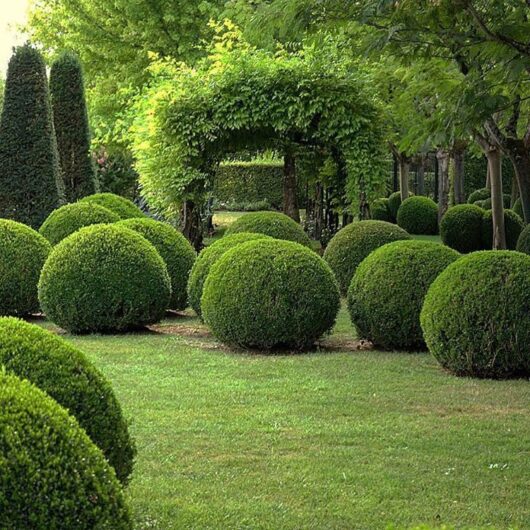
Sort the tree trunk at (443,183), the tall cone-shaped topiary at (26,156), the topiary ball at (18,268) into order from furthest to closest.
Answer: the tree trunk at (443,183) → the tall cone-shaped topiary at (26,156) → the topiary ball at (18,268)

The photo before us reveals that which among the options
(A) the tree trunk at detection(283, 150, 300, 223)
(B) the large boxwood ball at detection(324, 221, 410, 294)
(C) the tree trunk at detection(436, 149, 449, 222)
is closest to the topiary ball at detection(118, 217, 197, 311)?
(B) the large boxwood ball at detection(324, 221, 410, 294)

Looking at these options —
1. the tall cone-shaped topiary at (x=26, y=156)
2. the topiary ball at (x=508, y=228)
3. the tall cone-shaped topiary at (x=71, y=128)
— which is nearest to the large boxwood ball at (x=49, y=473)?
the tall cone-shaped topiary at (x=26, y=156)

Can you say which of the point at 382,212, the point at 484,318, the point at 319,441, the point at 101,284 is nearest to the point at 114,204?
the point at 101,284

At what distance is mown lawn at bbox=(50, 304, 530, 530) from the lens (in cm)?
553

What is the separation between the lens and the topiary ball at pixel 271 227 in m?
16.4

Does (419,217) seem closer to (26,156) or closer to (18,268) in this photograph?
(26,156)

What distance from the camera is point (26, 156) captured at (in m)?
18.6

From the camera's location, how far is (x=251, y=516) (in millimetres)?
5398

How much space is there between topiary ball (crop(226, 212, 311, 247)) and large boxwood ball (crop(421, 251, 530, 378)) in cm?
689

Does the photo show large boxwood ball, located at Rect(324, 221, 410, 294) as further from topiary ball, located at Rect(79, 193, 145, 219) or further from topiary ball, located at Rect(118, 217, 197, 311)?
topiary ball, located at Rect(79, 193, 145, 219)

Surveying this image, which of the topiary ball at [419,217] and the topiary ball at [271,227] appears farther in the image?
the topiary ball at [419,217]

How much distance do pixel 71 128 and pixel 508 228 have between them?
34.1 feet

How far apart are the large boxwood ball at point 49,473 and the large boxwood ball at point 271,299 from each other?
7.10m

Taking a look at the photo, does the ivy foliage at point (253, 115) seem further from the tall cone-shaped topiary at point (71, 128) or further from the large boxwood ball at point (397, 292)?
the large boxwood ball at point (397, 292)
